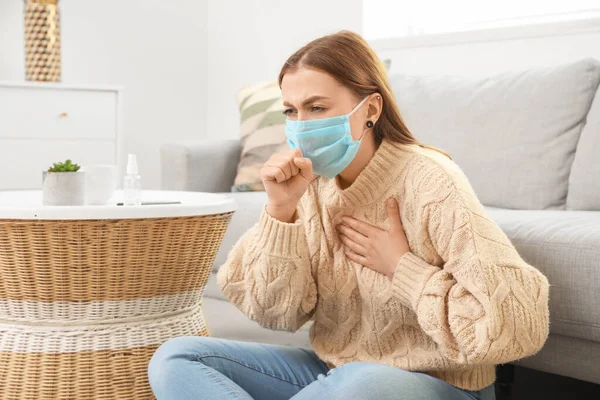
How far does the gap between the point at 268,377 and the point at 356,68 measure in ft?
1.63

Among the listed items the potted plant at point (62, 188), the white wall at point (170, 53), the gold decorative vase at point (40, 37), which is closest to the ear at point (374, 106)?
the potted plant at point (62, 188)

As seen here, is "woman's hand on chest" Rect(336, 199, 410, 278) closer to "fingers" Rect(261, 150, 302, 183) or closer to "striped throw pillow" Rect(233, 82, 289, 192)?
"fingers" Rect(261, 150, 302, 183)

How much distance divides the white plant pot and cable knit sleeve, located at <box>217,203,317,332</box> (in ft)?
1.32

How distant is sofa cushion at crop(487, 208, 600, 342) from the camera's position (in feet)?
4.74

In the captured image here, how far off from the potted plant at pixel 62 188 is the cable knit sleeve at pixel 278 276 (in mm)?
402

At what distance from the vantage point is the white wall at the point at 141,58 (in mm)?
3773

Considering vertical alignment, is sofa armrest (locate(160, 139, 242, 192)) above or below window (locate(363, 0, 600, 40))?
below

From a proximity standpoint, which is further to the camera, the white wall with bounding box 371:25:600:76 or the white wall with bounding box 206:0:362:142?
the white wall with bounding box 206:0:362:142

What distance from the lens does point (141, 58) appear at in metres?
3.99

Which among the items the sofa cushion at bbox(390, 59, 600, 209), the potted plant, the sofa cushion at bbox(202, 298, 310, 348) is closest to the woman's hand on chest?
the potted plant

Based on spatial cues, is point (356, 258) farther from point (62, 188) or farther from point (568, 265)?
point (62, 188)

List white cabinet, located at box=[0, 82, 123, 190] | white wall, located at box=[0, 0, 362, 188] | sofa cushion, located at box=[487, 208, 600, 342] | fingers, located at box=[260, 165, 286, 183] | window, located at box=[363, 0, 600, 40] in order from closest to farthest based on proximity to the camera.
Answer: fingers, located at box=[260, 165, 286, 183]
sofa cushion, located at box=[487, 208, 600, 342]
window, located at box=[363, 0, 600, 40]
white cabinet, located at box=[0, 82, 123, 190]
white wall, located at box=[0, 0, 362, 188]

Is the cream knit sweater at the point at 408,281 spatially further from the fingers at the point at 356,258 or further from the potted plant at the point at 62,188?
the potted plant at the point at 62,188

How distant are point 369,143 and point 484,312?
0.33m
